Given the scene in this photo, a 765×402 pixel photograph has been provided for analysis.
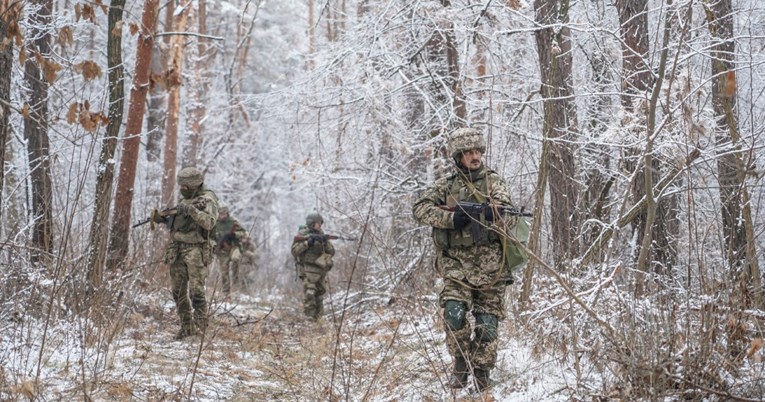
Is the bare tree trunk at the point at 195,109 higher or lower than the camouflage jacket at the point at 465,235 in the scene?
higher

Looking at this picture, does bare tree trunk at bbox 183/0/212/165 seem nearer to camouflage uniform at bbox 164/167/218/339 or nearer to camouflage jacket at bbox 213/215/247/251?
camouflage jacket at bbox 213/215/247/251

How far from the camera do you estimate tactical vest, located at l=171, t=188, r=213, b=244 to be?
24.5 feet

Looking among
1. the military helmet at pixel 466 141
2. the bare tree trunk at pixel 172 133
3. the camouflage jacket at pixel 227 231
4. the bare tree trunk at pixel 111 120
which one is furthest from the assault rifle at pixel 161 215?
the bare tree trunk at pixel 172 133

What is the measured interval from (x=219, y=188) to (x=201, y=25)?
5.70 meters

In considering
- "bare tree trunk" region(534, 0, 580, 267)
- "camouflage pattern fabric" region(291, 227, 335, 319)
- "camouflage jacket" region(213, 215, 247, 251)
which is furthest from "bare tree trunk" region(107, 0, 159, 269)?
"bare tree trunk" region(534, 0, 580, 267)

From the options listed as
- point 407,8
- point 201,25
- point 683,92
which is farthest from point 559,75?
point 201,25

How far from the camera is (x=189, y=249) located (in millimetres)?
7473

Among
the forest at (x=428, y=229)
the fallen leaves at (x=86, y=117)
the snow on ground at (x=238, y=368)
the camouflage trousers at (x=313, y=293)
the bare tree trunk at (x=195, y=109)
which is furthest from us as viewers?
the bare tree trunk at (x=195, y=109)

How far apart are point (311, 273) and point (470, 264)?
19.9 feet

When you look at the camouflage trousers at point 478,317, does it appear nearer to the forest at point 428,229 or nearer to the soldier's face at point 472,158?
the forest at point 428,229

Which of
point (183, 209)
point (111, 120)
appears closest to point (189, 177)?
point (183, 209)

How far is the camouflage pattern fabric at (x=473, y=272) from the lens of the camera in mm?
4844

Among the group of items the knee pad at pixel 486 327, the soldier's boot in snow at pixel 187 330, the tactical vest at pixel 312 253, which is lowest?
the soldier's boot in snow at pixel 187 330

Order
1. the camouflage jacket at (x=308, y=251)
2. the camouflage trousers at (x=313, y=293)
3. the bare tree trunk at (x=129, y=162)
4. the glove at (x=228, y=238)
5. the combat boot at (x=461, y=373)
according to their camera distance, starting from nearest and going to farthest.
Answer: the combat boot at (x=461, y=373) → the bare tree trunk at (x=129, y=162) → the camouflage trousers at (x=313, y=293) → the camouflage jacket at (x=308, y=251) → the glove at (x=228, y=238)
